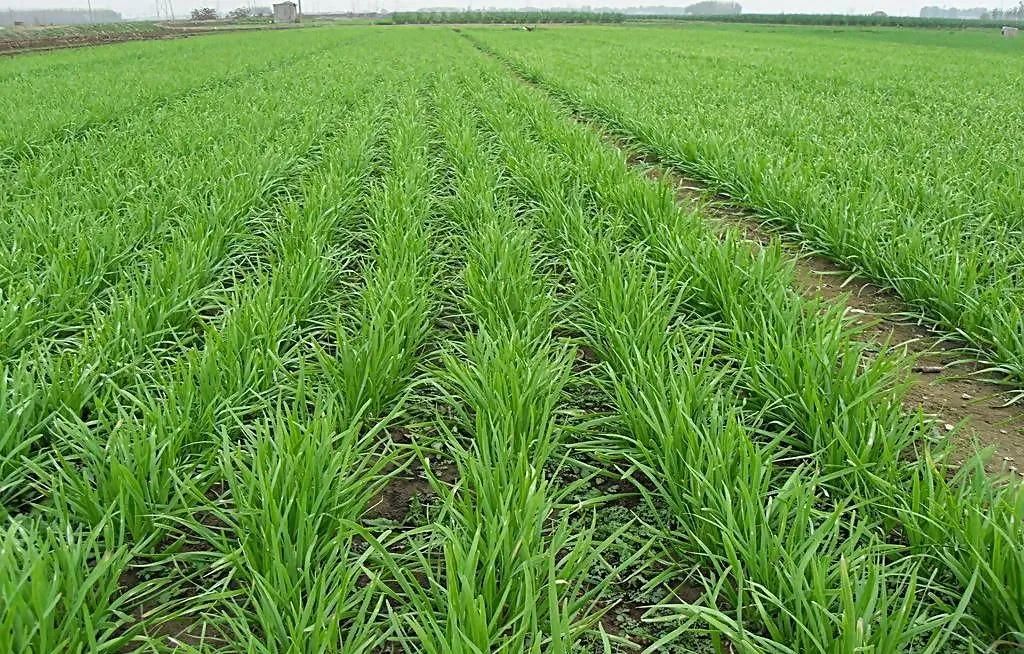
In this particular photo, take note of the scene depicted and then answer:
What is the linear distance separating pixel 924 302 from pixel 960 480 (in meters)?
1.44

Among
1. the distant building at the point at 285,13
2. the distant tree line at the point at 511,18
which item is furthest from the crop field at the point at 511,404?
the distant building at the point at 285,13

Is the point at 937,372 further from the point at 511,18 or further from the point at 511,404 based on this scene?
the point at 511,18

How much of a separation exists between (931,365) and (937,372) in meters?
0.06

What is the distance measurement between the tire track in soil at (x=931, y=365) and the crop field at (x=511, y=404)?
17mm

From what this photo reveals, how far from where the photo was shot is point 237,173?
195 inches

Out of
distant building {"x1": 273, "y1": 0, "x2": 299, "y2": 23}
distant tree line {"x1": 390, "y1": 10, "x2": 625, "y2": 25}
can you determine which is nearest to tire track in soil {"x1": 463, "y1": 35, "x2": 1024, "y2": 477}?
distant tree line {"x1": 390, "y1": 10, "x2": 625, "y2": 25}

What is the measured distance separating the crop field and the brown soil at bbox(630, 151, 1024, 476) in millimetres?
16

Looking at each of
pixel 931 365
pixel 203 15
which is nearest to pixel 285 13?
pixel 203 15

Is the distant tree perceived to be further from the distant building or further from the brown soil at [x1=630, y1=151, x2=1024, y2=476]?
the brown soil at [x1=630, y1=151, x2=1024, y2=476]

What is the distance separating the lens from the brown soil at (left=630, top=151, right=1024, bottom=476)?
6.90ft

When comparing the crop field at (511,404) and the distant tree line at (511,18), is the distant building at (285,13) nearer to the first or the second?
the distant tree line at (511,18)

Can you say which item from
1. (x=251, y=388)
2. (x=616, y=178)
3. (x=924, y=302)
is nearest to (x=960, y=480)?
(x=924, y=302)

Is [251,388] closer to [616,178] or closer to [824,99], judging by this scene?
[616,178]

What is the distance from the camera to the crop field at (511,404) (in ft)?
4.58
